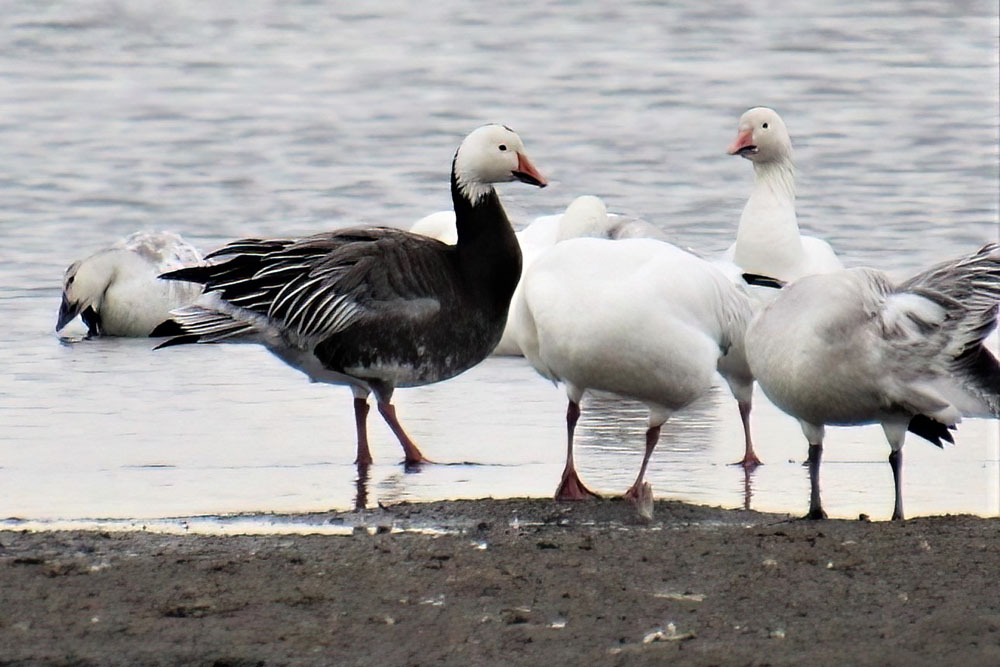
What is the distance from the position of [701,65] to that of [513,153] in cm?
1403

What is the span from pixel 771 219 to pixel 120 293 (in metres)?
4.03

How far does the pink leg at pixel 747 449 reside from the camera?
7.95 metres

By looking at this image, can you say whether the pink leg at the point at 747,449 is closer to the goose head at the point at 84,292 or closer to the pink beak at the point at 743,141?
the pink beak at the point at 743,141

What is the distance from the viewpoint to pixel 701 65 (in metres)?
22.0

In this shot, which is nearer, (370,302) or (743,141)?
(370,302)

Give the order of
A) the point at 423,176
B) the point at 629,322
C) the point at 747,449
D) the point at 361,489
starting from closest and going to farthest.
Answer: the point at 629,322, the point at 361,489, the point at 747,449, the point at 423,176

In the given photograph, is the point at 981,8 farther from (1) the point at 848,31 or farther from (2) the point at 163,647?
(2) the point at 163,647

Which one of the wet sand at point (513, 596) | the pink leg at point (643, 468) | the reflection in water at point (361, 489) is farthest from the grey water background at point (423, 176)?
the wet sand at point (513, 596)

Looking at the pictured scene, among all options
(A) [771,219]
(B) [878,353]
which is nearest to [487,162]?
(A) [771,219]

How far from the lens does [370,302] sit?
797 cm

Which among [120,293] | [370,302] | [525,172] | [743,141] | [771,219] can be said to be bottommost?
[120,293]

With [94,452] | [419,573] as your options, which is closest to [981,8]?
[94,452]

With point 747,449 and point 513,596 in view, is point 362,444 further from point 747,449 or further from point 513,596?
point 513,596

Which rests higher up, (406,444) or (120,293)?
(120,293)
